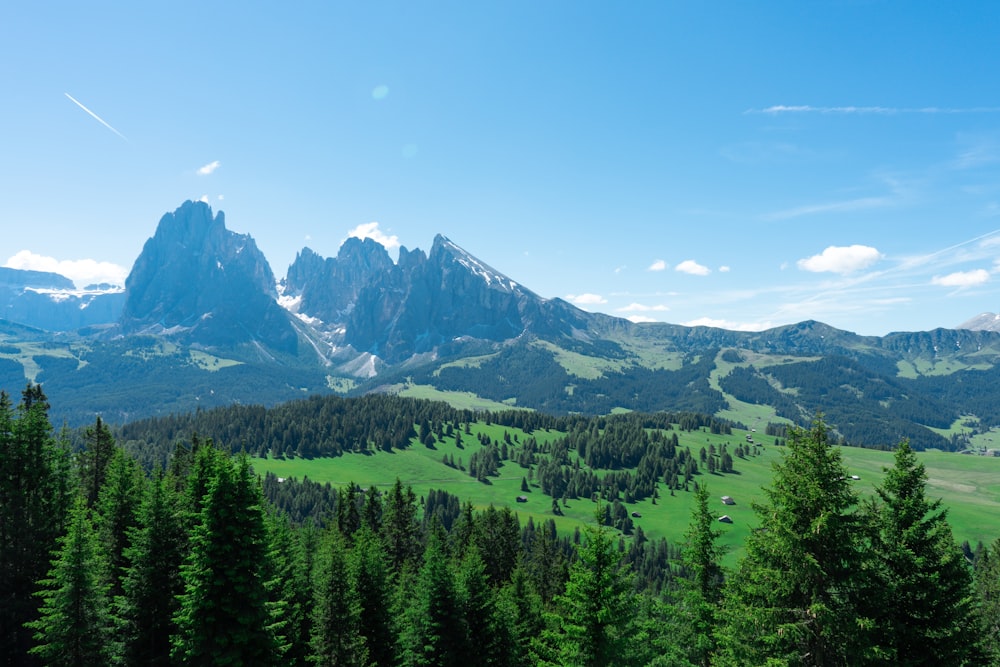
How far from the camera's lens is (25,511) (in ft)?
147

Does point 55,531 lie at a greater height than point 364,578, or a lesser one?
greater

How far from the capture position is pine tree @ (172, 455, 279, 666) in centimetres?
2964

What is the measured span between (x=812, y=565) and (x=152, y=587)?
4217 cm

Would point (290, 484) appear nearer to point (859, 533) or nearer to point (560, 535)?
point (560, 535)

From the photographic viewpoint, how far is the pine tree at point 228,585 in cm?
2964

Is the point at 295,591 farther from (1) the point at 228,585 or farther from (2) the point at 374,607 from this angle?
(1) the point at 228,585

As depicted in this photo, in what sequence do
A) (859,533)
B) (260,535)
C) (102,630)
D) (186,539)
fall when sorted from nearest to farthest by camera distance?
(859,533) → (260,535) → (102,630) → (186,539)

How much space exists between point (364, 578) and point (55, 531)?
26568 millimetres

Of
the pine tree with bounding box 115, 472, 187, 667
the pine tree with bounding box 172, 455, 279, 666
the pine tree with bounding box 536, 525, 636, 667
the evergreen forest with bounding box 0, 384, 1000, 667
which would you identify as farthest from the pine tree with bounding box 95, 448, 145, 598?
the pine tree with bounding box 536, 525, 636, 667

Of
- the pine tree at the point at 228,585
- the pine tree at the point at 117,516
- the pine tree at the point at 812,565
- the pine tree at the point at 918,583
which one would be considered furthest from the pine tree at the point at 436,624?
the pine tree at the point at 918,583


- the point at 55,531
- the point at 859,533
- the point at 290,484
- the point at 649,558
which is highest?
the point at 859,533

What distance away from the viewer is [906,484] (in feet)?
77.2

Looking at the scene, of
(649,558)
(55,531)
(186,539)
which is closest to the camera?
(186,539)

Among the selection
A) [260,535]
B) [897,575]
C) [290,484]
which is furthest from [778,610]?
[290,484]
